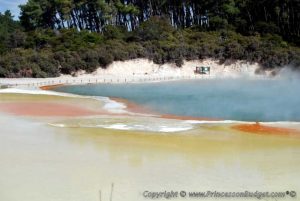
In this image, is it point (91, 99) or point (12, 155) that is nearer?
point (12, 155)

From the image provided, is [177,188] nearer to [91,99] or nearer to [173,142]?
[173,142]

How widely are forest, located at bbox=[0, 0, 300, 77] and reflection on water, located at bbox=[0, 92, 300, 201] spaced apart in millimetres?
43423

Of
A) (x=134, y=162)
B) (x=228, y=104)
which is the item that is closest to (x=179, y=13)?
(x=228, y=104)

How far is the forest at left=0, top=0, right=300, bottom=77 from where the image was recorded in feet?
215

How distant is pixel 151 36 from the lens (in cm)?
7669

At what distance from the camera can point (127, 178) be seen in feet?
43.7

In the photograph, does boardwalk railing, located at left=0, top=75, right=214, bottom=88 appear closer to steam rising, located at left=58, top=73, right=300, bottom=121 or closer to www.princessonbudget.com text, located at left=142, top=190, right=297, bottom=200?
steam rising, located at left=58, top=73, right=300, bottom=121

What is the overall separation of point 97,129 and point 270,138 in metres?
7.96

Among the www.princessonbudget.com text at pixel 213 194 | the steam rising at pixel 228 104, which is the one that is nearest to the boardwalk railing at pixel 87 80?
the steam rising at pixel 228 104

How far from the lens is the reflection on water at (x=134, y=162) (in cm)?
1249

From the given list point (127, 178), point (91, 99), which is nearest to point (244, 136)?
point (127, 178)

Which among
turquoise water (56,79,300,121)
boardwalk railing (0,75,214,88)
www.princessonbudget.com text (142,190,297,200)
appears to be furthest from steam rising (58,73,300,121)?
www.princessonbudget.com text (142,190,297,200)

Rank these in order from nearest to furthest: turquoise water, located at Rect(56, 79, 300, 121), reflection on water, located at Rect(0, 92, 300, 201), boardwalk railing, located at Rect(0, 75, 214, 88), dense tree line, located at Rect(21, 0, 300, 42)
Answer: reflection on water, located at Rect(0, 92, 300, 201) → turquoise water, located at Rect(56, 79, 300, 121) → boardwalk railing, located at Rect(0, 75, 214, 88) → dense tree line, located at Rect(21, 0, 300, 42)

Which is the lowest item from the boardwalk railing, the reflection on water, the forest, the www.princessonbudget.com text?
the www.princessonbudget.com text
